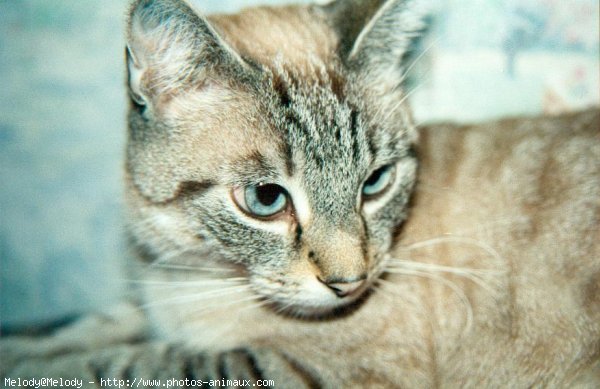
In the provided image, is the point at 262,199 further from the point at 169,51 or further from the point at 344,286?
the point at 169,51

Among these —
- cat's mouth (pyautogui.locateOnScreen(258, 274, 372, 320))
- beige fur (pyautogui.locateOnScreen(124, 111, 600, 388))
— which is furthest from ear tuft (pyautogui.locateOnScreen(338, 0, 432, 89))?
cat's mouth (pyautogui.locateOnScreen(258, 274, 372, 320))

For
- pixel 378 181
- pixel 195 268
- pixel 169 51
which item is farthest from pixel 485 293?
pixel 169 51

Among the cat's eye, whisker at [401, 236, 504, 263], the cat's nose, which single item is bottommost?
whisker at [401, 236, 504, 263]

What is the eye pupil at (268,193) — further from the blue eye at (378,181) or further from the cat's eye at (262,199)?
the blue eye at (378,181)

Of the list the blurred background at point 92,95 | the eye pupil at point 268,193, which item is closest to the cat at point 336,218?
the eye pupil at point 268,193

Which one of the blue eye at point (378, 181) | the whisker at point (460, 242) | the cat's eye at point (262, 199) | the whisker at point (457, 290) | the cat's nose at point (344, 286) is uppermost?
the cat's eye at point (262, 199)

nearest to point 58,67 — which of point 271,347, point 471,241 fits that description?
point 271,347

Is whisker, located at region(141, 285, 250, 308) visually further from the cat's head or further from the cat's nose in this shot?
the cat's nose
